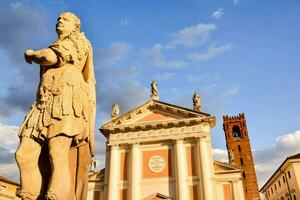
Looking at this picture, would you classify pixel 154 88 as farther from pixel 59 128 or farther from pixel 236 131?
pixel 236 131

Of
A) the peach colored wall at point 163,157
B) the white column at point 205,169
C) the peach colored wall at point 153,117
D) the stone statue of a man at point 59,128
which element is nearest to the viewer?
the stone statue of a man at point 59,128

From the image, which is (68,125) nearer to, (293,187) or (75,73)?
(75,73)

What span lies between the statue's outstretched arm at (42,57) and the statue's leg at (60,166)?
3.16ft

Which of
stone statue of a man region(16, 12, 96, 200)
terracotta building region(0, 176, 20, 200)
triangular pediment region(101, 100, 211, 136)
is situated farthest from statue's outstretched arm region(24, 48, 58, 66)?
terracotta building region(0, 176, 20, 200)

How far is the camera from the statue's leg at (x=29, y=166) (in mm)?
3037

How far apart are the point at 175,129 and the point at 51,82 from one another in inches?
816

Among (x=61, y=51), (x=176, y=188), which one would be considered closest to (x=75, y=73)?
(x=61, y=51)

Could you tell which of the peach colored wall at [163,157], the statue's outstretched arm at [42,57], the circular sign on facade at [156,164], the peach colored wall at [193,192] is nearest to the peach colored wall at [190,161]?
the peach colored wall at [193,192]

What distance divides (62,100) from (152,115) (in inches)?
855

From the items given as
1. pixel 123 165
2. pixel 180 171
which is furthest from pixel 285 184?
pixel 123 165

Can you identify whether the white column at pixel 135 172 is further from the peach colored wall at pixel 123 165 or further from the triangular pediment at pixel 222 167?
the triangular pediment at pixel 222 167

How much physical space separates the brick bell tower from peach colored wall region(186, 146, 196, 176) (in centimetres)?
2823

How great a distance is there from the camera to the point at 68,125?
3189mm

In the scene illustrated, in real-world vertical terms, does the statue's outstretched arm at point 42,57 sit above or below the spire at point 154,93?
below
